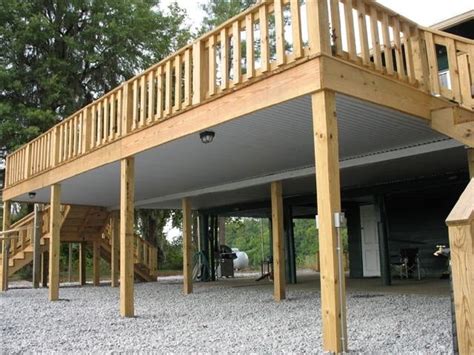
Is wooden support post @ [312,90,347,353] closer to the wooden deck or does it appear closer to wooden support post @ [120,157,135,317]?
the wooden deck

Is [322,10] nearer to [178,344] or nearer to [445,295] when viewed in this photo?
[178,344]

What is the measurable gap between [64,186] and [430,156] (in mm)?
7082

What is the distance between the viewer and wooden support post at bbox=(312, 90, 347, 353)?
4070 millimetres

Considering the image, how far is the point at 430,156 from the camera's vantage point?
7926mm

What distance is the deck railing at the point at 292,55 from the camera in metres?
4.66

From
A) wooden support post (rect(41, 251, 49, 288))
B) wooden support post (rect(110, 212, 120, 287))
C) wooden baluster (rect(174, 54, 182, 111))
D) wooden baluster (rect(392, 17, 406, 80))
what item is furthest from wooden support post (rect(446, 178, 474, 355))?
wooden support post (rect(41, 251, 49, 288))

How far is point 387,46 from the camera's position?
537 cm

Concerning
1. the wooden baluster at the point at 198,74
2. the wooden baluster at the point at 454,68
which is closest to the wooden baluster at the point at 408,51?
the wooden baluster at the point at 454,68

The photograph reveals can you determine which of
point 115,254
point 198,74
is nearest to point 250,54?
point 198,74

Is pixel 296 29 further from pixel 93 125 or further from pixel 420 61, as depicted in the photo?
pixel 93 125

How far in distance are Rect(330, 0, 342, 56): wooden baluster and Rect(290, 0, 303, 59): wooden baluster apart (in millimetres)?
318

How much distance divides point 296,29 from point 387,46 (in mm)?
1286

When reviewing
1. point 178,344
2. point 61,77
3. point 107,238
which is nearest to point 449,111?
point 178,344

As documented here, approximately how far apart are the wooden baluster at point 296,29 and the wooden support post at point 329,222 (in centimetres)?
45
